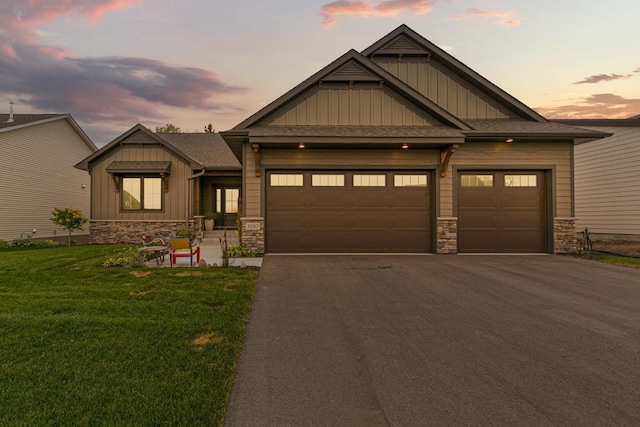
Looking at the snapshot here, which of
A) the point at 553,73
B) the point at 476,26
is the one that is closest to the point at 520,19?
the point at 476,26

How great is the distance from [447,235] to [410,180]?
244 centimetres

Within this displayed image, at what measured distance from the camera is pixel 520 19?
13.0 m

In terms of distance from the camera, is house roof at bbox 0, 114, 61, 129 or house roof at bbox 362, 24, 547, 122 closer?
house roof at bbox 362, 24, 547, 122

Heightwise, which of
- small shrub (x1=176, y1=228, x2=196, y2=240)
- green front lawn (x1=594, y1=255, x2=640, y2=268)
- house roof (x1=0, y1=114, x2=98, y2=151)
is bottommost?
green front lawn (x1=594, y1=255, x2=640, y2=268)

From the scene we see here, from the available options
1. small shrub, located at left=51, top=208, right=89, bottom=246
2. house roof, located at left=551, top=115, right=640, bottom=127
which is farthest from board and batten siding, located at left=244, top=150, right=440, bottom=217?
small shrub, located at left=51, top=208, right=89, bottom=246

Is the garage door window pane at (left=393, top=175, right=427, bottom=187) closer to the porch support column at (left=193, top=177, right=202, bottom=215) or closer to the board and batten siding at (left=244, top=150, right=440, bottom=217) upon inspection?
the board and batten siding at (left=244, top=150, right=440, bottom=217)

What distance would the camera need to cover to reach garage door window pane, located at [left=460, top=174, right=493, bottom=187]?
36.6ft

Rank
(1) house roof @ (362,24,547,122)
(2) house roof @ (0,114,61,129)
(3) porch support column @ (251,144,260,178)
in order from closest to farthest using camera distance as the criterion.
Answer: (3) porch support column @ (251,144,260,178), (1) house roof @ (362,24,547,122), (2) house roof @ (0,114,61,129)

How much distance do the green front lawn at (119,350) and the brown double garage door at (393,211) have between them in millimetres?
4609

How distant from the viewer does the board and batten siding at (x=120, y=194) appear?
1512 cm

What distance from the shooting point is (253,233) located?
10609 millimetres

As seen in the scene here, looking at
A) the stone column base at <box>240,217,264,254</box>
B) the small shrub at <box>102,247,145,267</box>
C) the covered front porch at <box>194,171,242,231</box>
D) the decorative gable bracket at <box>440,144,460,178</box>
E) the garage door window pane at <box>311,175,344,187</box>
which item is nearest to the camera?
the small shrub at <box>102,247,145,267</box>

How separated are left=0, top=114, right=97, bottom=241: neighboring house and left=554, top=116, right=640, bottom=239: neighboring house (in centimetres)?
2965

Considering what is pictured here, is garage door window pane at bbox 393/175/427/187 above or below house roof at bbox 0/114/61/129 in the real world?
below
